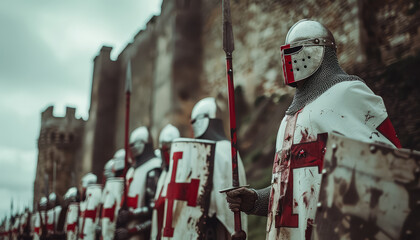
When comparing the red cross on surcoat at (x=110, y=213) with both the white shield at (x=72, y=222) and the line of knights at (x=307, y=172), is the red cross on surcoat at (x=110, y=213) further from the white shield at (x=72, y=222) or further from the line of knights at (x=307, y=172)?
the white shield at (x=72, y=222)

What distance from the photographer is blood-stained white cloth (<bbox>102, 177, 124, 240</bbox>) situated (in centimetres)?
612

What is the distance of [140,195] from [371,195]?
4.09 m

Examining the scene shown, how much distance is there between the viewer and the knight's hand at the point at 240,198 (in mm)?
2607

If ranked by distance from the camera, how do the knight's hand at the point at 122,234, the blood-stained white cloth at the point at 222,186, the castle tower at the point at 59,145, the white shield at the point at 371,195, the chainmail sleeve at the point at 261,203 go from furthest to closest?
the castle tower at the point at 59,145 → the knight's hand at the point at 122,234 → the blood-stained white cloth at the point at 222,186 → the chainmail sleeve at the point at 261,203 → the white shield at the point at 371,195

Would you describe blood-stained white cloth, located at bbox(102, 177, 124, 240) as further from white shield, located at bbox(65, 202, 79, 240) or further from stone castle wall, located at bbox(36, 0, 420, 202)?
stone castle wall, located at bbox(36, 0, 420, 202)

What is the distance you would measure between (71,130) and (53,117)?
125 cm

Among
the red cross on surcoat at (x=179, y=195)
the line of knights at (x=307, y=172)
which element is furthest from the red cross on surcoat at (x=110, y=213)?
the red cross on surcoat at (x=179, y=195)

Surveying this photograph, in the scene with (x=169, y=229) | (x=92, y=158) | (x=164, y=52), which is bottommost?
(x=169, y=229)

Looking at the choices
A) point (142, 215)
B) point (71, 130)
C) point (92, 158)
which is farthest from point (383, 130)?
point (71, 130)

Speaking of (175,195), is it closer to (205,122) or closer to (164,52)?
(205,122)

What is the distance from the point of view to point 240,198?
8.61ft

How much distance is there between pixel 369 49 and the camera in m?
10.2

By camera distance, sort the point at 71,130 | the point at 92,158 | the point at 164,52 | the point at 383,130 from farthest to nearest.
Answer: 1. the point at 71,130
2. the point at 92,158
3. the point at 164,52
4. the point at 383,130

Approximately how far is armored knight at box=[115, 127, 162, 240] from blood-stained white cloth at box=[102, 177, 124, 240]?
19cm
